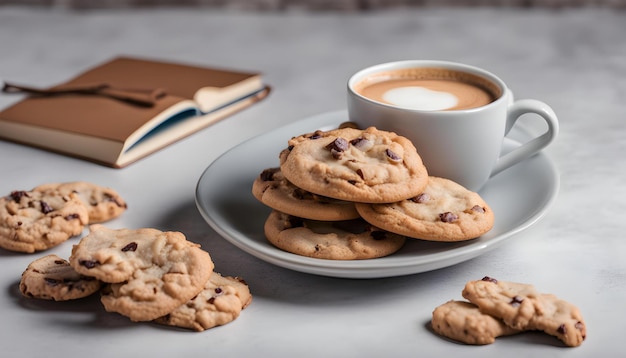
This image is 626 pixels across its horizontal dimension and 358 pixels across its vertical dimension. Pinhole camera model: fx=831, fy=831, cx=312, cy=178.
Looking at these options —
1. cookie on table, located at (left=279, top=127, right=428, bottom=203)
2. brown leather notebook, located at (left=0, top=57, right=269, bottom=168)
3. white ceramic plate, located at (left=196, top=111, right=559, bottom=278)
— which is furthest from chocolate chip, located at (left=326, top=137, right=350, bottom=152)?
brown leather notebook, located at (left=0, top=57, right=269, bottom=168)

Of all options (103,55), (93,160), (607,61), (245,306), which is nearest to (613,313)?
(245,306)

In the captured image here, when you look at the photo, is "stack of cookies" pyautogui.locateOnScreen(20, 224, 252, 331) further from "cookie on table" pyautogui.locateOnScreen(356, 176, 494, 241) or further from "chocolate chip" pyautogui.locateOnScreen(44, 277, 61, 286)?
"cookie on table" pyautogui.locateOnScreen(356, 176, 494, 241)

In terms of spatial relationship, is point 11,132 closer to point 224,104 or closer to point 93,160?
point 93,160

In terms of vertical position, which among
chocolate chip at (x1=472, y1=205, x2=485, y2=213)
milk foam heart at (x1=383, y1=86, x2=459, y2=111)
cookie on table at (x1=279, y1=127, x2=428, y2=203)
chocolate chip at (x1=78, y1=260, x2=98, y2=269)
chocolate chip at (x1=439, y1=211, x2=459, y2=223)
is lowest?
chocolate chip at (x1=78, y1=260, x2=98, y2=269)

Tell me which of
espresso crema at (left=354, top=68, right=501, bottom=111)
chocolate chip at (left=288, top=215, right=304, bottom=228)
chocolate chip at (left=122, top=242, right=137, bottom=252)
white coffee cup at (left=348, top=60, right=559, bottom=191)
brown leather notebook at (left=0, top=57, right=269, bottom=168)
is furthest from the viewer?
brown leather notebook at (left=0, top=57, right=269, bottom=168)

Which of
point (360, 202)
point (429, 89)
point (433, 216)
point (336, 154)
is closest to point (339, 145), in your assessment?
point (336, 154)

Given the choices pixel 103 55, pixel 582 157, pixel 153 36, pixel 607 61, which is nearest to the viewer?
pixel 582 157

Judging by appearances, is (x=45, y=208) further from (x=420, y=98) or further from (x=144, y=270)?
(x=420, y=98)
